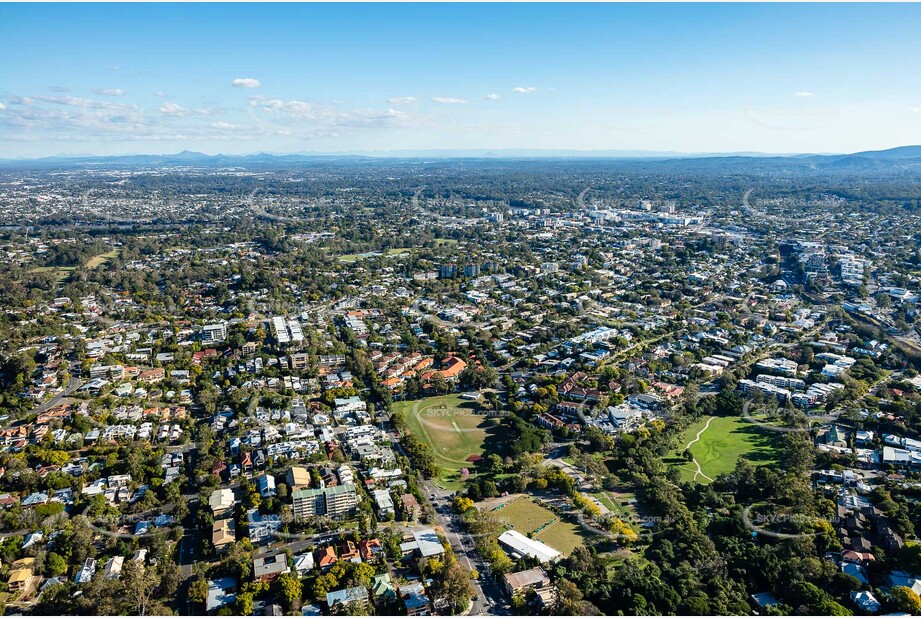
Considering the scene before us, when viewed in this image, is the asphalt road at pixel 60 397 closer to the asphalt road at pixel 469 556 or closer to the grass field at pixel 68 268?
the asphalt road at pixel 469 556

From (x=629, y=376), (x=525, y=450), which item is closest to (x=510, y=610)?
(x=525, y=450)

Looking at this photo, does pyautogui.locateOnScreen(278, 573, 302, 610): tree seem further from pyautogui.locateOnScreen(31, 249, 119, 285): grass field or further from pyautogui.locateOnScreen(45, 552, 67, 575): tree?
pyautogui.locateOnScreen(31, 249, 119, 285): grass field

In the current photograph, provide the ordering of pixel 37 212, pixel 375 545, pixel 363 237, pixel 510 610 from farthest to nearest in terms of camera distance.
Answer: pixel 37 212 → pixel 363 237 → pixel 375 545 → pixel 510 610

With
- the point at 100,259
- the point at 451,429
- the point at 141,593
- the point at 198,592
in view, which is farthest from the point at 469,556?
the point at 100,259

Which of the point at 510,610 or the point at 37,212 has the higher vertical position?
the point at 37,212

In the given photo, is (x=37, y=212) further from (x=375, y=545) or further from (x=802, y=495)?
(x=802, y=495)
